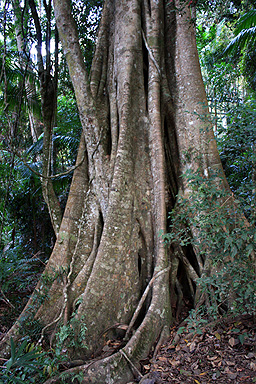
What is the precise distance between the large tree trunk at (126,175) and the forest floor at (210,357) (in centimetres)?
21

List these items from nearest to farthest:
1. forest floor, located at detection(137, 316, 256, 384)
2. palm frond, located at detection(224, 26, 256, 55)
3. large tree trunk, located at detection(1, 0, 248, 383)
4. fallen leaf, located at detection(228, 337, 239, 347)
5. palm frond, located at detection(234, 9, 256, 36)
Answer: forest floor, located at detection(137, 316, 256, 384), fallen leaf, located at detection(228, 337, 239, 347), large tree trunk, located at detection(1, 0, 248, 383), palm frond, located at detection(234, 9, 256, 36), palm frond, located at detection(224, 26, 256, 55)

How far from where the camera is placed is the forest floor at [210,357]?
2127mm

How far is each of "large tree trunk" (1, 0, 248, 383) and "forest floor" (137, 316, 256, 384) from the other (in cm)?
21

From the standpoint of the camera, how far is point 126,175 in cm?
345

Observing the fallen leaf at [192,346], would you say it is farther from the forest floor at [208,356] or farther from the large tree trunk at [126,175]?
the large tree trunk at [126,175]

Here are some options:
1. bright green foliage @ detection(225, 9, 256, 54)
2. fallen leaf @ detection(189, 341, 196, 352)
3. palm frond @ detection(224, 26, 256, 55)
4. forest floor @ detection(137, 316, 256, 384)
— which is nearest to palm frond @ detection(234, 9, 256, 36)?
bright green foliage @ detection(225, 9, 256, 54)

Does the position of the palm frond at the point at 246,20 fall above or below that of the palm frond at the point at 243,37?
below

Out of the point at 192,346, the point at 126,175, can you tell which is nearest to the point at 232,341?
the point at 192,346

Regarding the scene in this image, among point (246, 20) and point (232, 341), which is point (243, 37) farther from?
point (232, 341)

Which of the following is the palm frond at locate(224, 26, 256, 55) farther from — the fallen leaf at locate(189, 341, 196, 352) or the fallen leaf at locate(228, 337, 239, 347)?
the fallen leaf at locate(189, 341, 196, 352)

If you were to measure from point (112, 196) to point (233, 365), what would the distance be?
6.65ft

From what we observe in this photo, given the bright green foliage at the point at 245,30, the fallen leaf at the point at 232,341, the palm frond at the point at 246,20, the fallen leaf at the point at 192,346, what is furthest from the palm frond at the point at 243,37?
the fallen leaf at the point at 192,346

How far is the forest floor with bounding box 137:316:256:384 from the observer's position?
2.13 metres

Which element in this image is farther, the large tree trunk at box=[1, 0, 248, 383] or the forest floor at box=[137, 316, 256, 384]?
the large tree trunk at box=[1, 0, 248, 383]
